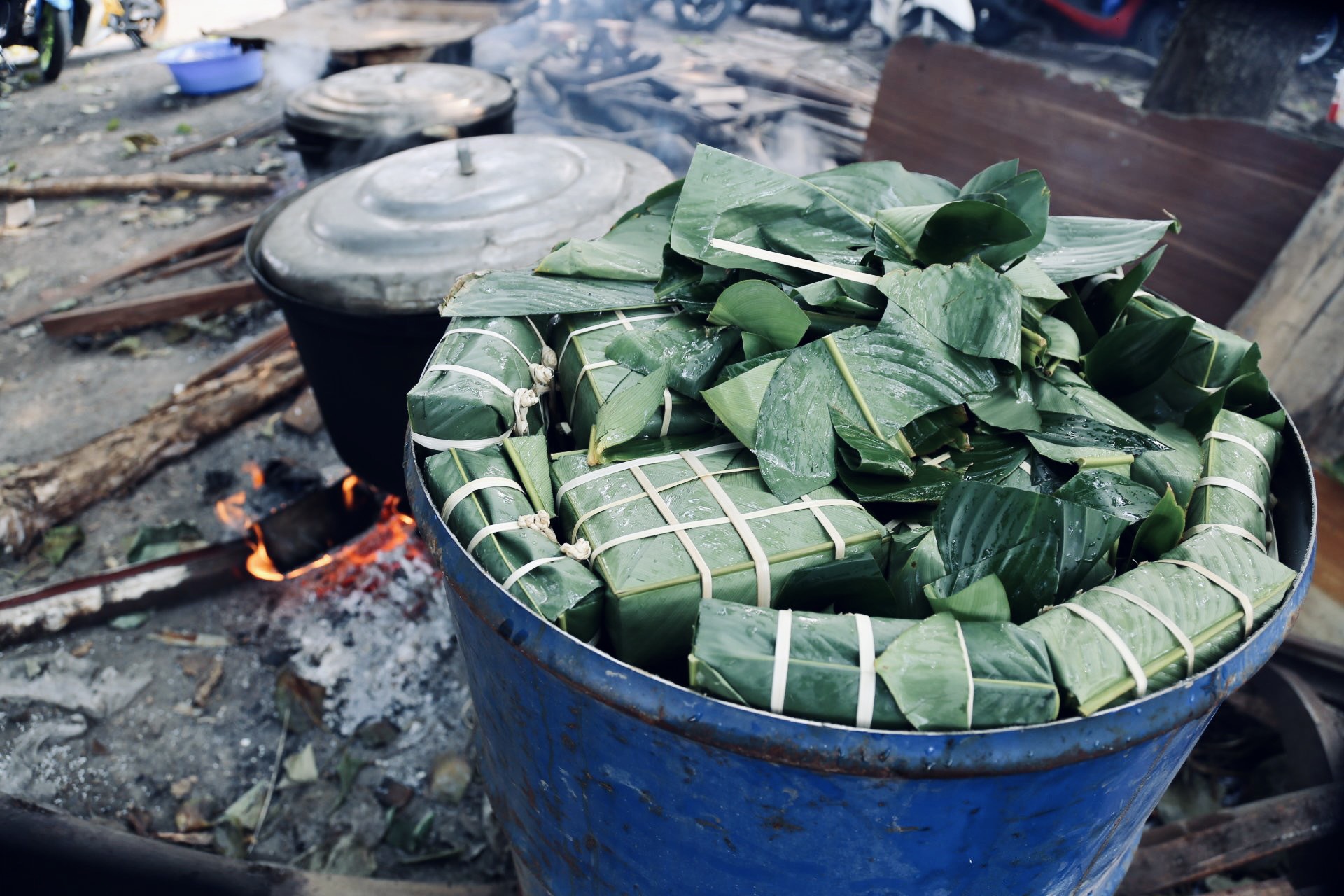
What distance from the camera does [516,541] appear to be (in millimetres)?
1240

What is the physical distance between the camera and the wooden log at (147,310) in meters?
4.92

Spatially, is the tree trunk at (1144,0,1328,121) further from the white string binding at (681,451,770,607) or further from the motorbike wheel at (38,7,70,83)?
the motorbike wheel at (38,7,70,83)

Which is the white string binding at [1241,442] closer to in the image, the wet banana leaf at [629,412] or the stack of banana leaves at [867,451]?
the stack of banana leaves at [867,451]

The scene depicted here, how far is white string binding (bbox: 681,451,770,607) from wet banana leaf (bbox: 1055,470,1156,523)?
57 cm

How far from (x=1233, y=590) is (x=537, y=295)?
143 centimetres

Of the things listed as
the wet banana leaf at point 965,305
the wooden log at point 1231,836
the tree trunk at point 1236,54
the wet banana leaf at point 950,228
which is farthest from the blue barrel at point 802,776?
the tree trunk at point 1236,54

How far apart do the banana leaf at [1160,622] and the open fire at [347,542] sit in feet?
9.60

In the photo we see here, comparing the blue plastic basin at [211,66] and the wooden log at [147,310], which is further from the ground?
the blue plastic basin at [211,66]

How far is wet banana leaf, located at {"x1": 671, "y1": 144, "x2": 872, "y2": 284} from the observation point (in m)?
1.67

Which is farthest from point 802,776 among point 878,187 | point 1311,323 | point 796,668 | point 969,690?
point 1311,323

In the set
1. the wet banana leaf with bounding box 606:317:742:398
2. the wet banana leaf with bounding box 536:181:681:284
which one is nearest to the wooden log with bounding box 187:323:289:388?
the wet banana leaf with bounding box 536:181:681:284

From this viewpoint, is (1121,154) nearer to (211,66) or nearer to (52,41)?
(211,66)

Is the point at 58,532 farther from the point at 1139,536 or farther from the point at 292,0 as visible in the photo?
the point at 292,0

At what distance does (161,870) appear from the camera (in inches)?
78.9
